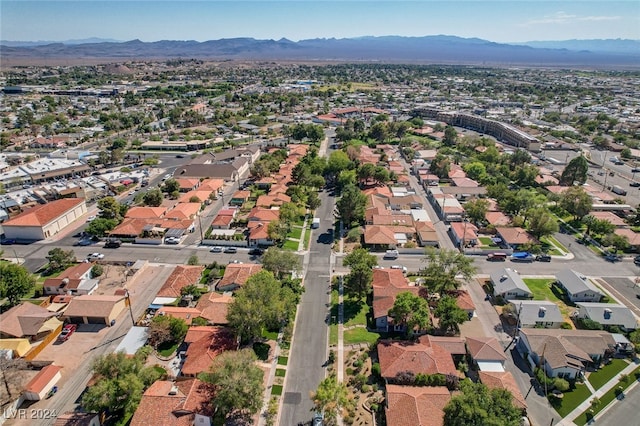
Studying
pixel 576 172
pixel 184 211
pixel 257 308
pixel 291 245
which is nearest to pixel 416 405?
pixel 257 308

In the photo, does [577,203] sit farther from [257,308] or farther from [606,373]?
[257,308]

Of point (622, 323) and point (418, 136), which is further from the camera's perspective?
point (418, 136)

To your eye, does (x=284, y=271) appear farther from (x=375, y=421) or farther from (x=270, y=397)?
(x=375, y=421)

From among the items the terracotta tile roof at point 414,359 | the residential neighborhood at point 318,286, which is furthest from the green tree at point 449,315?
the terracotta tile roof at point 414,359

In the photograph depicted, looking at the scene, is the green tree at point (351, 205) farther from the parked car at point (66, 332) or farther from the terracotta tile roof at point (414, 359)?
the parked car at point (66, 332)

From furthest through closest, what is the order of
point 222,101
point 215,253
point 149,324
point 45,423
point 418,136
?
point 222,101 → point 418,136 → point 215,253 → point 149,324 → point 45,423

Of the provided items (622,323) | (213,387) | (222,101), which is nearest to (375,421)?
(213,387)
